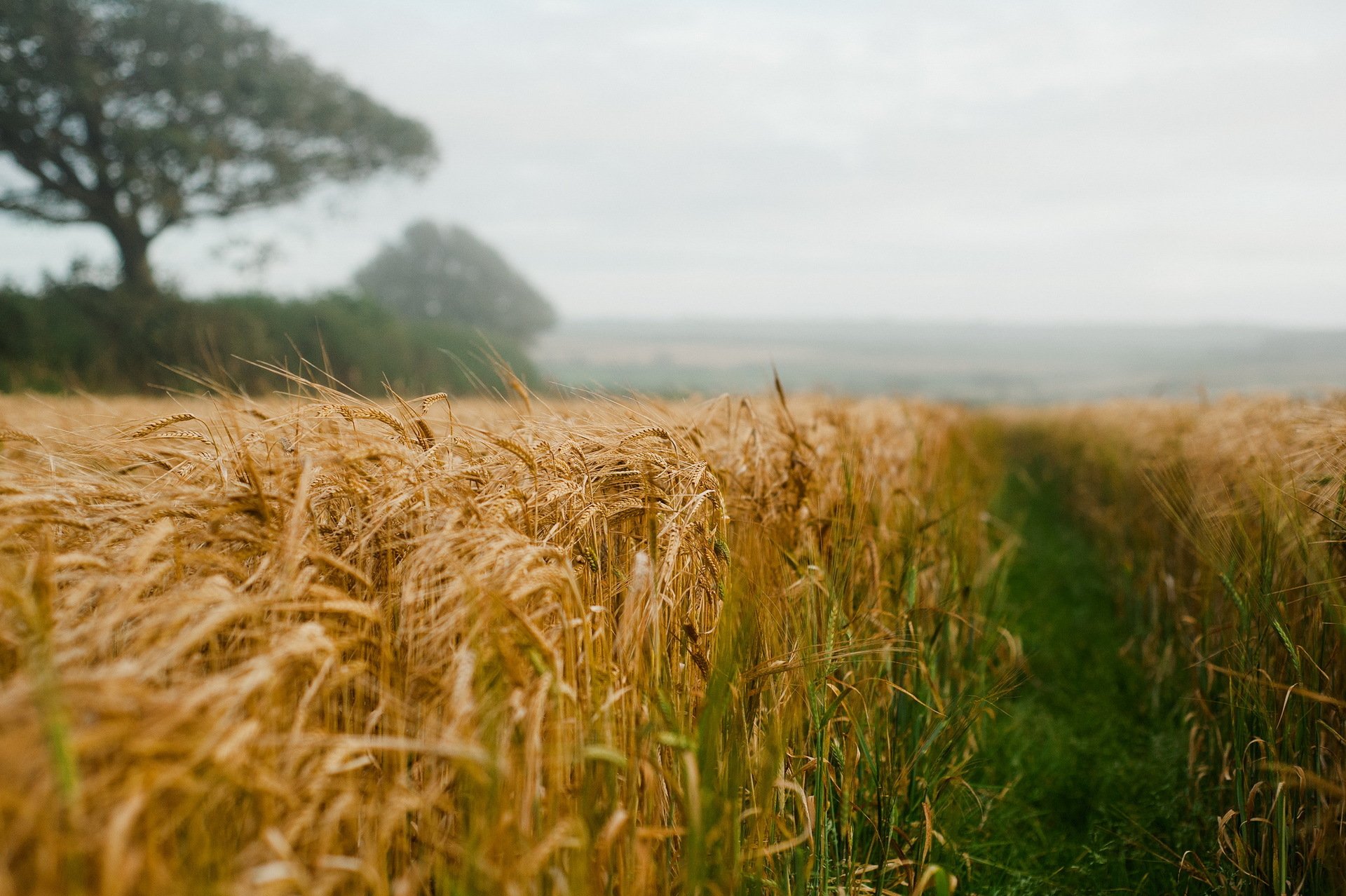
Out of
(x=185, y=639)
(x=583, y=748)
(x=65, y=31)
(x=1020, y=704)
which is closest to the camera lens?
(x=185, y=639)

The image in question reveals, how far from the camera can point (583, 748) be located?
1213mm

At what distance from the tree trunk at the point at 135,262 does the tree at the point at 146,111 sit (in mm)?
26

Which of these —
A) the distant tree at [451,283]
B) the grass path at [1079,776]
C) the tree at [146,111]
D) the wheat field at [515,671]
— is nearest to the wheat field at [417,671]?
the wheat field at [515,671]

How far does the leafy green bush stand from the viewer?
1409 cm

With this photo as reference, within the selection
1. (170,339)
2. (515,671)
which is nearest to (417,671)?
(515,671)

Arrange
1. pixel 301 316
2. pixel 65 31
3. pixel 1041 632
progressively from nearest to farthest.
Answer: pixel 1041 632 < pixel 65 31 < pixel 301 316

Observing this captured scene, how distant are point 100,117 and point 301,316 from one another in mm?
5737

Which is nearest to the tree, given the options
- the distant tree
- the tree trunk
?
the tree trunk

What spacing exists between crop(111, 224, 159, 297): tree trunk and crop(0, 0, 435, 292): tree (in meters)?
0.03

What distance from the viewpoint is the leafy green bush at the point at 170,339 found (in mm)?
14086

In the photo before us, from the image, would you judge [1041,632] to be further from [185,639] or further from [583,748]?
[185,639]

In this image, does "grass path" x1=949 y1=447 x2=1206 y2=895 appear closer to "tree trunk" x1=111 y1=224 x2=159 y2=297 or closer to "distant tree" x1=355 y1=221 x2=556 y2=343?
"tree trunk" x1=111 y1=224 x2=159 y2=297

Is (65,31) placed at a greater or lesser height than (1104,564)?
greater

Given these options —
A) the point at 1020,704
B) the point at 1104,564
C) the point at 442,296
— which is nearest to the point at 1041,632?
the point at 1020,704
